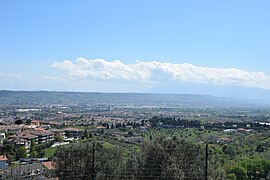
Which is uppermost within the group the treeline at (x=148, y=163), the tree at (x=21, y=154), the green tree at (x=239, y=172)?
the treeline at (x=148, y=163)

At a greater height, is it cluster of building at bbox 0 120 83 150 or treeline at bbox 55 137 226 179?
treeline at bbox 55 137 226 179

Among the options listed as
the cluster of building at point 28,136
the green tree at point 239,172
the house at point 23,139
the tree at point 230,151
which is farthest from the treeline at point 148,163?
the house at point 23,139

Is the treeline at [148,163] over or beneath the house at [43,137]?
over

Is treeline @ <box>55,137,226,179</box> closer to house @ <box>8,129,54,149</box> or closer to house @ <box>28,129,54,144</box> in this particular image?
house @ <box>8,129,54,149</box>

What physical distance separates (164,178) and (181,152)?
1.51 metres

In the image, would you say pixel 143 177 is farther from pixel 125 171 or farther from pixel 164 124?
pixel 164 124

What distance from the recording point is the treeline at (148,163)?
1224 centimetres

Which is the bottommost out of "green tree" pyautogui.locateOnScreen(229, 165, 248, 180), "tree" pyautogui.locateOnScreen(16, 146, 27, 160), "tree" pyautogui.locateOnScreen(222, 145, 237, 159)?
"tree" pyautogui.locateOnScreen(16, 146, 27, 160)

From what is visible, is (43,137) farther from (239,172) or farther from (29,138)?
(239,172)

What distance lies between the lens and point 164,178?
12.0 metres

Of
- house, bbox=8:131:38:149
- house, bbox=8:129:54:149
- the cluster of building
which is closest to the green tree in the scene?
the cluster of building

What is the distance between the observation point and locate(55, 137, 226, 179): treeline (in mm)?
12242

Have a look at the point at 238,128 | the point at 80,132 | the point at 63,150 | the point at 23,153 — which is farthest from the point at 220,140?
the point at 63,150

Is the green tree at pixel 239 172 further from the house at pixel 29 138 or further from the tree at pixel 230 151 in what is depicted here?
the house at pixel 29 138
